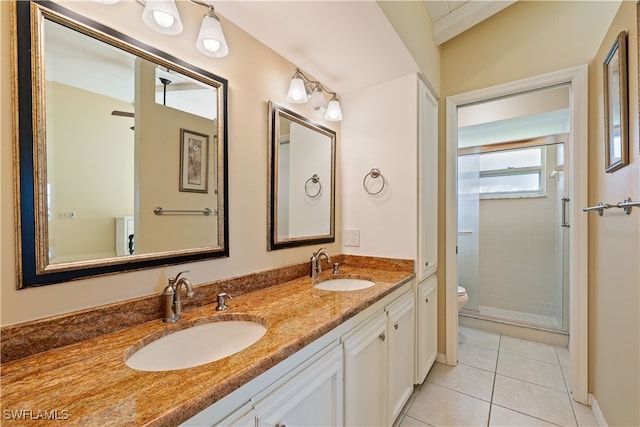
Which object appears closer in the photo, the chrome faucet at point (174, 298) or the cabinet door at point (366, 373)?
the chrome faucet at point (174, 298)

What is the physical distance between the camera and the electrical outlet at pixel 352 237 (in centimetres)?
205

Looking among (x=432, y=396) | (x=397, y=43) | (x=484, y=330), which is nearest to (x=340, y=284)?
(x=432, y=396)

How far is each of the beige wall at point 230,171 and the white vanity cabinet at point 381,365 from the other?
0.62m

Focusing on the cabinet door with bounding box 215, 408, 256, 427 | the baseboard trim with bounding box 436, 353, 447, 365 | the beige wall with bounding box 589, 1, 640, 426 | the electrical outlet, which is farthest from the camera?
the baseboard trim with bounding box 436, 353, 447, 365

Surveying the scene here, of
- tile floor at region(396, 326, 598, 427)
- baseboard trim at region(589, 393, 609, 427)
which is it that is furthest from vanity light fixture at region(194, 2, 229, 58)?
baseboard trim at region(589, 393, 609, 427)

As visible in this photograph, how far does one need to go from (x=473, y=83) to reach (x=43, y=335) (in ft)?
9.09

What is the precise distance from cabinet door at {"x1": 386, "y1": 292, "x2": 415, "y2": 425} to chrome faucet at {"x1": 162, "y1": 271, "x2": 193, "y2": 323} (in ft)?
3.25

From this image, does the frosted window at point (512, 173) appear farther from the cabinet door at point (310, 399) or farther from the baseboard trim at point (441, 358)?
the cabinet door at point (310, 399)

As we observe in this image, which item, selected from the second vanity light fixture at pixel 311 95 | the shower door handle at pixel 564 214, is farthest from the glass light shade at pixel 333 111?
the shower door handle at pixel 564 214

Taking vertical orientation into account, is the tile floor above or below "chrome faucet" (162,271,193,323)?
below

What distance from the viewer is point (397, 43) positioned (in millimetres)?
1479

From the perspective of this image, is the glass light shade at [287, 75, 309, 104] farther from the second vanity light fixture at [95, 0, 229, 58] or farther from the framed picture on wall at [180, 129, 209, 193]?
the framed picture on wall at [180, 129, 209, 193]

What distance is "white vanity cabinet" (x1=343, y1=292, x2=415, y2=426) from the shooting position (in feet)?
3.69

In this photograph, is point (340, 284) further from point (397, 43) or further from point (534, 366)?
point (534, 366)
